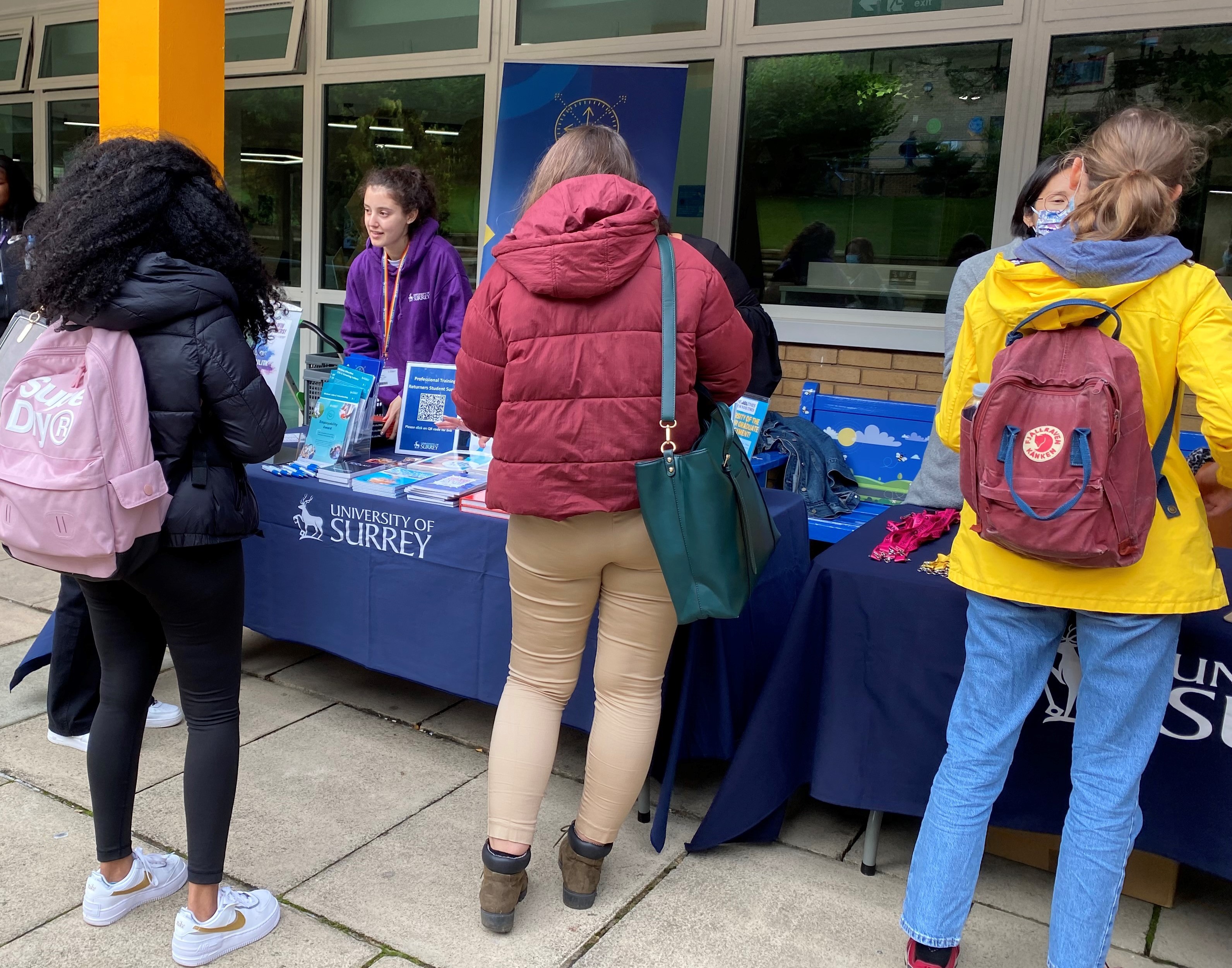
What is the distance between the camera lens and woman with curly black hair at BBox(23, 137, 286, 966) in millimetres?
1956

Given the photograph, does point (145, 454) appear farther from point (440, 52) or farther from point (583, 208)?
point (440, 52)

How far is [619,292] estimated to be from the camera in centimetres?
211

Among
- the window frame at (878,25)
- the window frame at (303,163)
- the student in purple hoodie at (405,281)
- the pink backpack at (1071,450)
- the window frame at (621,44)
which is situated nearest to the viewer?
the pink backpack at (1071,450)

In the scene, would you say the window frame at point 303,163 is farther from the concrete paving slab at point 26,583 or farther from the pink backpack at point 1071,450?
the pink backpack at point 1071,450

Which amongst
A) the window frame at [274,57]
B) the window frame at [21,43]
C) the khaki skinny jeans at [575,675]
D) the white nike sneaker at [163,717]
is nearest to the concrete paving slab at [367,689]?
the white nike sneaker at [163,717]

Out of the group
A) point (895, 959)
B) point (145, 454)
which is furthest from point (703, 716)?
point (145, 454)

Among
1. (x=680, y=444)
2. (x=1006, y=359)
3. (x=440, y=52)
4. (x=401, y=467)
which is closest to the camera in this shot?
(x=1006, y=359)

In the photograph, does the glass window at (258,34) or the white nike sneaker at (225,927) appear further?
the glass window at (258,34)

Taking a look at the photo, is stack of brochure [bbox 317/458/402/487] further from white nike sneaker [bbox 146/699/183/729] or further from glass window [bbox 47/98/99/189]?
glass window [bbox 47/98/99/189]

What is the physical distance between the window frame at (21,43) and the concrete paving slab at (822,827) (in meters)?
8.08

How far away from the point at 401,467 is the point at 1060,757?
2057 millimetres

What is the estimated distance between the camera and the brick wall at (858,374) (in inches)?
194

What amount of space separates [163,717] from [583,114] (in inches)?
126

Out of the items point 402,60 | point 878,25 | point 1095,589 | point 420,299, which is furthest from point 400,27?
point 1095,589
